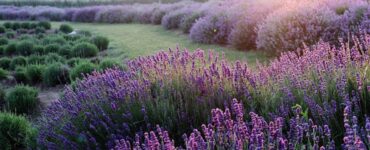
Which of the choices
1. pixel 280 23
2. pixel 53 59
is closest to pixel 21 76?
pixel 53 59

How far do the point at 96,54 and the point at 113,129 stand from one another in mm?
7276

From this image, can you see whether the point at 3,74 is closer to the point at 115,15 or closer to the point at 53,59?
the point at 53,59

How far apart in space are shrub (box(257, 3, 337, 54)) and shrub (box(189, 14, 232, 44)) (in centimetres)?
217

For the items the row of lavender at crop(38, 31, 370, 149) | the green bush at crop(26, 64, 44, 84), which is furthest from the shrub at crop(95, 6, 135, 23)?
the row of lavender at crop(38, 31, 370, 149)

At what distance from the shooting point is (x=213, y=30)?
10.0 meters

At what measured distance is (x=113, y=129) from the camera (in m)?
3.55

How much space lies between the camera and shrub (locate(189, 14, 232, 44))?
9.75m

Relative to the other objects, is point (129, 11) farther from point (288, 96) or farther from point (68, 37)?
point (288, 96)

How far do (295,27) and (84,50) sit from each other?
5.30 metres

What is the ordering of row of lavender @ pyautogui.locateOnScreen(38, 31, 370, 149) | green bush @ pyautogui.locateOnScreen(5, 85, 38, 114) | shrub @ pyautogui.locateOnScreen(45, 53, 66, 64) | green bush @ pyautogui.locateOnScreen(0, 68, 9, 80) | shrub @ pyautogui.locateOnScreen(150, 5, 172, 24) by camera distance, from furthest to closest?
shrub @ pyautogui.locateOnScreen(150, 5, 172, 24) → shrub @ pyautogui.locateOnScreen(45, 53, 66, 64) → green bush @ pyautogui.locateOnScreen(0, 68, 9, 80) → green bush @ pyautogui.locateOnScreen(5, 85, 38, 114) → row of lavender @ pyautogui.locateOnScreen(38, 31, 370, 149)

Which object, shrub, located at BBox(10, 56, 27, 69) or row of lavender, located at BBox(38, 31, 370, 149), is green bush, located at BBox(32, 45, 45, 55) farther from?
row of lavender, located at BBox(38, 31, 370, 149)

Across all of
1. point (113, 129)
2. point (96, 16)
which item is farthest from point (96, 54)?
point (96, 16)

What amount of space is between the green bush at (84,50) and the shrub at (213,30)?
2539mm

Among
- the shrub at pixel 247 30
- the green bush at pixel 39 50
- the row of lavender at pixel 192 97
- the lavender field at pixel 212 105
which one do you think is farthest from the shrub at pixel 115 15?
the row of lavender at pixel 192 97
